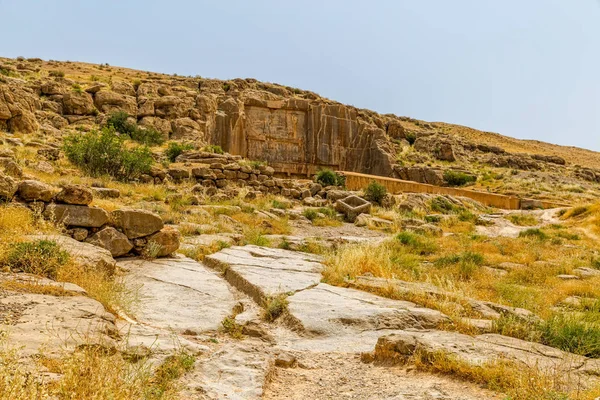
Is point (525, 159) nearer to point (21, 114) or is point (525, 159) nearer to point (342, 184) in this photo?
point (342, 184)

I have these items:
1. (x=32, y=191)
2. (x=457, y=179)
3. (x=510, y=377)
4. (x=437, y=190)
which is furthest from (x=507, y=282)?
(x=457, y=179)

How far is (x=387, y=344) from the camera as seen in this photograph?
3705 millimetres

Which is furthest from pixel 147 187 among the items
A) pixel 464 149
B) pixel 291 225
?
pixel 464 149

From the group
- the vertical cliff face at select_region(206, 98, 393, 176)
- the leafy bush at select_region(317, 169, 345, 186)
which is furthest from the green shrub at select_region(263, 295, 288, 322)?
the vertical cliff face at select_region(206, 98, 393, 176)

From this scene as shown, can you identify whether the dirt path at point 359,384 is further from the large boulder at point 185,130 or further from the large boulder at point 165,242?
the large boulder at point 185,130

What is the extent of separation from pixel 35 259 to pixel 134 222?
2407 mm

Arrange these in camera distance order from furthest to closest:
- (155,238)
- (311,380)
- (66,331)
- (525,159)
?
(525,159)
(155,238)
(311,380)
(66,331)

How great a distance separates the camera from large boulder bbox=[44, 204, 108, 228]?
631cm

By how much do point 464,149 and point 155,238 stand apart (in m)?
41.6

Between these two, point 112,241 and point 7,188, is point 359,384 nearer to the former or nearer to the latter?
point 112,241

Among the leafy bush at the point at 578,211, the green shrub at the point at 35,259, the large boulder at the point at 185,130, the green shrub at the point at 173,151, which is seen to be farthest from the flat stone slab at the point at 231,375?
the large boulder at the point at 185,130

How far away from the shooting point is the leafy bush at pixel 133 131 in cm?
2195

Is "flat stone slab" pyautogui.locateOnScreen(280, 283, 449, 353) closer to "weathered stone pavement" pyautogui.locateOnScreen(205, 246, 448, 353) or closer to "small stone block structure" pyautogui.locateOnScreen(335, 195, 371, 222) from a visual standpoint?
"weathered stone pavement" pyautogui.locateOnScreen(205, 246, 448, 353)

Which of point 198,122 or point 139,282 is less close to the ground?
point 198,122
